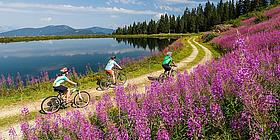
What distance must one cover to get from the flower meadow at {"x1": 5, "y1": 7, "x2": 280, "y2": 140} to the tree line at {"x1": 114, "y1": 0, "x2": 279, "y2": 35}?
112 metres

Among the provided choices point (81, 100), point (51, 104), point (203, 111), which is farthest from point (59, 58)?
point (203, 111)

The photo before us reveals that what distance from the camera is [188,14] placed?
5728 inches

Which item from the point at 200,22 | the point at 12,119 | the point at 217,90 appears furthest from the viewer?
the point at 200,22

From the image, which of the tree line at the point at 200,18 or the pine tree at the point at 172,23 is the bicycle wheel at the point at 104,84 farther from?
the pine tree at the point at 172,23

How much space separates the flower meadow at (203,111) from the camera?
4633 millimetres

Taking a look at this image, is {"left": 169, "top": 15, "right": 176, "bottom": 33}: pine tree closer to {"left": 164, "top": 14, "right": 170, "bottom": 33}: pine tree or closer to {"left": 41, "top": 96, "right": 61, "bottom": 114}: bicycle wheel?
{"left": 164, "top": 14, "right": 170, "bottom": 33}: pine tree

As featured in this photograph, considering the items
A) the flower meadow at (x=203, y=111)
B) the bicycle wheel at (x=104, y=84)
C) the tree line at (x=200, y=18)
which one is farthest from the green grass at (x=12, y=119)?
the tree line at (x=200, y=18)

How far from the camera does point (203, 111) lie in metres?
5.53

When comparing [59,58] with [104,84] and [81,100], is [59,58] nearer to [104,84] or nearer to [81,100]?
[104,84]

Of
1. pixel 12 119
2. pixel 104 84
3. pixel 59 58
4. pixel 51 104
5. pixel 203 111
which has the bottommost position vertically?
pixel 59 58

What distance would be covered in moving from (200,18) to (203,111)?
13162cm

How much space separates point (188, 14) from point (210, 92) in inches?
5646

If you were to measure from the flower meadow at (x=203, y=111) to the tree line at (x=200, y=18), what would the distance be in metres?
112

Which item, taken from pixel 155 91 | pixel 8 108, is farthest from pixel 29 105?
pixel 155 91
